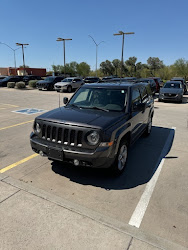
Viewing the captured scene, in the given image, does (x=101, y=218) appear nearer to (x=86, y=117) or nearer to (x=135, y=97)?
(x=86, y=117)

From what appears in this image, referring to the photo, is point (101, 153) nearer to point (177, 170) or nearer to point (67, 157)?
point (67, 157)

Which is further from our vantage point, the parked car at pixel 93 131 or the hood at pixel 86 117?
the hood at pixel 86 117

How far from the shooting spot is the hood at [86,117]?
3354 mm

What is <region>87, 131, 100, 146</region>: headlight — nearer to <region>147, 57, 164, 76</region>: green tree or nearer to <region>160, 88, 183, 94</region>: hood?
<region>160, 88, 183, 94</region>: hood

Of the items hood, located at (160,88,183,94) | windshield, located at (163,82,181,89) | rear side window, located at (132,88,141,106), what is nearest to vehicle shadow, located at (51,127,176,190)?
rear side window, located at (132,88,141,106)

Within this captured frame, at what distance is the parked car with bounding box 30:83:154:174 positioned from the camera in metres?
3.25

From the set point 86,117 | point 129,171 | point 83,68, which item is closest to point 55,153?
point 86,117

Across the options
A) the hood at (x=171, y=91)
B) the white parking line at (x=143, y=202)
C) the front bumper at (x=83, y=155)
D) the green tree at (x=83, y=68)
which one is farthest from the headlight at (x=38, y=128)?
the green tree at (x=83, y=68)

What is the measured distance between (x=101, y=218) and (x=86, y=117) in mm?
1746

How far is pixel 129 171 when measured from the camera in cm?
409

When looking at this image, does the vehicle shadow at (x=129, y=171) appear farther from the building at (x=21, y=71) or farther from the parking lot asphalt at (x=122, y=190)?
the building at (x=21, y=71)

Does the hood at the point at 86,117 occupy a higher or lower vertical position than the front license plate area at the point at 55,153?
higher

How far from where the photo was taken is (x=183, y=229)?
8.45 feet

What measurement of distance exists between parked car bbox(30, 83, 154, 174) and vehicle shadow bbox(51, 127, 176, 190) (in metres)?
0.25
